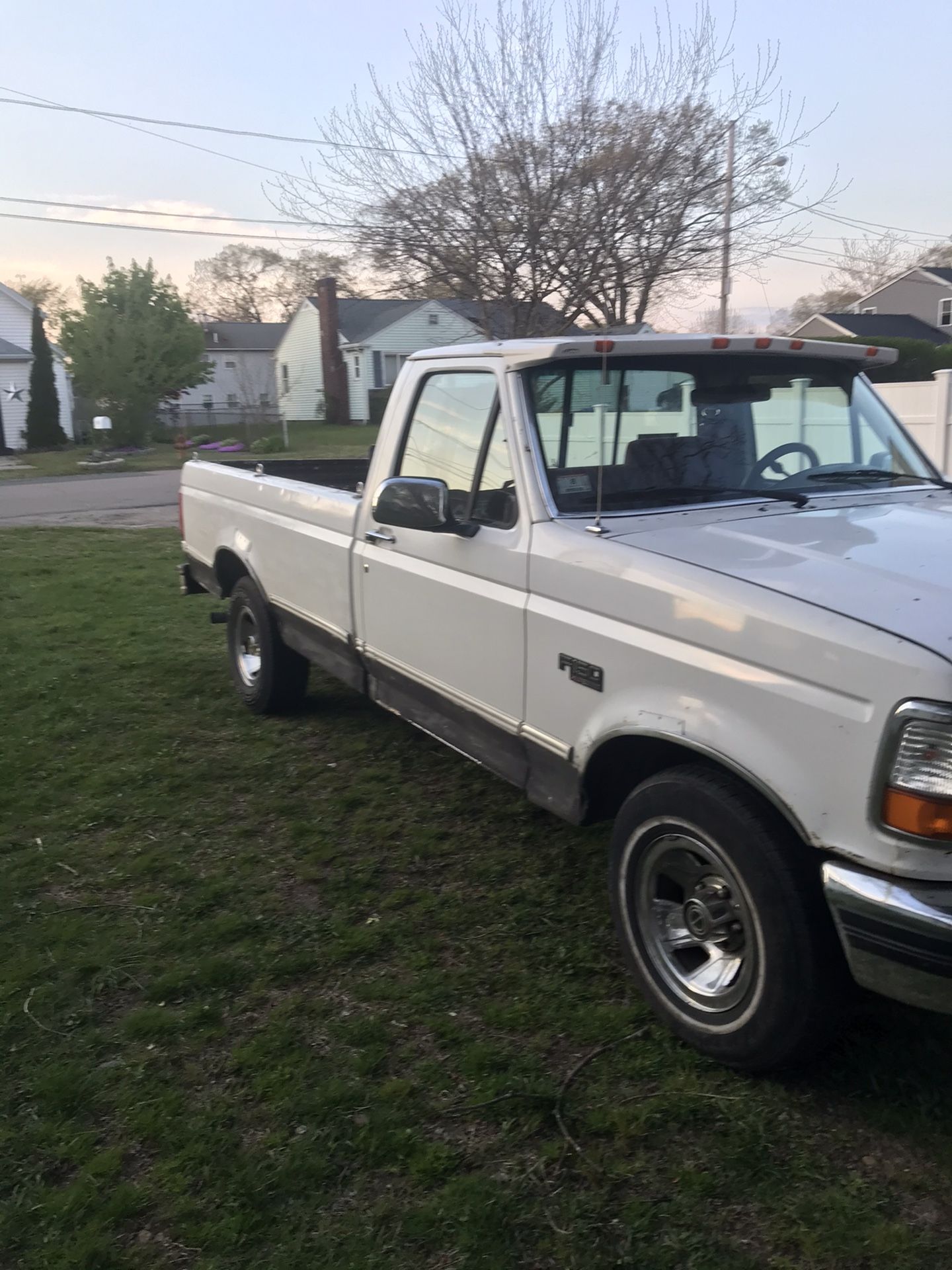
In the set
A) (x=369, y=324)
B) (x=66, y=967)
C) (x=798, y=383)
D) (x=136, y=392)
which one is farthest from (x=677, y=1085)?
(x=369, y=324)

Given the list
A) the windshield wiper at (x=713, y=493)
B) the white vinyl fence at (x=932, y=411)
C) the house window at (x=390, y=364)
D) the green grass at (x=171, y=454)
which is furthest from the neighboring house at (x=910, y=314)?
the windshield wiper at (x=713, y=493)

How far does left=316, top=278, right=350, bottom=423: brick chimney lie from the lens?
4544 cm

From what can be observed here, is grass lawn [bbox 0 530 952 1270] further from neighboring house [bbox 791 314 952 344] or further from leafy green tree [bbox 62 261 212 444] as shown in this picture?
neighboring house [bbox 791 314 952 344]

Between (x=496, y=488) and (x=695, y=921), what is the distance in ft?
5.62

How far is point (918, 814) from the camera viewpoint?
2.31m

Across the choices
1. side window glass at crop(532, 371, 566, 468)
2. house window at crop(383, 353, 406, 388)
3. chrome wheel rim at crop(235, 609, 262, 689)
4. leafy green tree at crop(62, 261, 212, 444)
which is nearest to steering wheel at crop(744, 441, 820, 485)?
side window glass at crop(532, 371, 566, 468)

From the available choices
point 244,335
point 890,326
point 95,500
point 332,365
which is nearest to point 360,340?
point 332,365

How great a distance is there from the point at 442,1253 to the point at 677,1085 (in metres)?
0.85

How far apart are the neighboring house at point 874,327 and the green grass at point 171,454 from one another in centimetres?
2038

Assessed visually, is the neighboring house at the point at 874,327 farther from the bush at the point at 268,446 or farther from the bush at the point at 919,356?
the bush at the point at 268,446

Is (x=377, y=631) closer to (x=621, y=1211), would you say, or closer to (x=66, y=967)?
(x=66, y=967)

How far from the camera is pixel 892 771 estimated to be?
2338 millimetres

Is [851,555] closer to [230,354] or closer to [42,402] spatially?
[42,402]

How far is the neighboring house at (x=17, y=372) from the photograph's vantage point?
39.6 metres
